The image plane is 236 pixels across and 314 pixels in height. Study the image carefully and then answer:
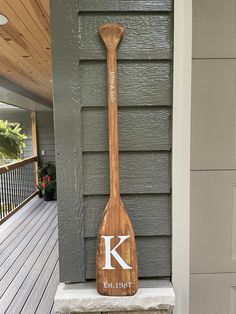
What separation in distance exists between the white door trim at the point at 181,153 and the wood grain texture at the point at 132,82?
0.05 m

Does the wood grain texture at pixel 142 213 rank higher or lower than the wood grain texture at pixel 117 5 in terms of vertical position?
lower

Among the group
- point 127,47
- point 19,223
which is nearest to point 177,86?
point 127,47

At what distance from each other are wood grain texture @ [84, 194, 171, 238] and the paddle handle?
0.09 meters

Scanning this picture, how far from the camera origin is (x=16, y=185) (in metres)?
5.42

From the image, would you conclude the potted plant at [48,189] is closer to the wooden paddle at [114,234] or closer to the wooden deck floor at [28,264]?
the wooden deck floor at [28,264]

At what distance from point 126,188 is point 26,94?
156 inches

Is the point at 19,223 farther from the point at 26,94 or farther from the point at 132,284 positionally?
the point at 132,284

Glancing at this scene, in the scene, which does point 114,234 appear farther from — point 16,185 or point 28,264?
point 16,185

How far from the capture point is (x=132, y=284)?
102 cm

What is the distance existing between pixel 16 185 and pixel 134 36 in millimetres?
4982

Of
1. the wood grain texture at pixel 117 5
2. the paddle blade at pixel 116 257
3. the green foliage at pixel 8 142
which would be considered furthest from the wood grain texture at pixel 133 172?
the green foliage at pixel 8 142

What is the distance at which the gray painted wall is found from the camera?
1025 mm

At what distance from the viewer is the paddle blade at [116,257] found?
1018 mm

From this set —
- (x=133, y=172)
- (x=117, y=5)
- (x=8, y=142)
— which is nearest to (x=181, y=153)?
(x=133, y=172)
